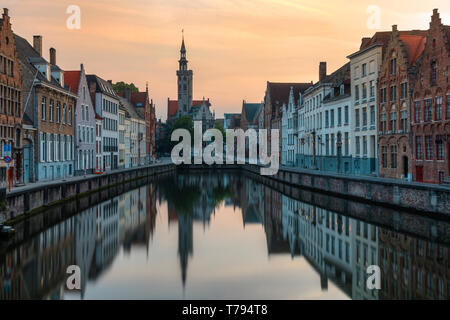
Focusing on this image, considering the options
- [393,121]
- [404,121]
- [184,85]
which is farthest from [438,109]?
[184,85]

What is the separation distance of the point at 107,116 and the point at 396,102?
1450 inches

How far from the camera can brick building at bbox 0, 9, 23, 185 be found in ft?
98.5

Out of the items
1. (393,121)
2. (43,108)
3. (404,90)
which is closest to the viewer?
(404,90)

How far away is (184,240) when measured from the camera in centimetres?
2130

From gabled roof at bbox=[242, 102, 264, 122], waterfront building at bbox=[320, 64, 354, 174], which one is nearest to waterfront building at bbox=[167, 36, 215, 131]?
gabled roof at bbox=[242, 102, 264, 122]

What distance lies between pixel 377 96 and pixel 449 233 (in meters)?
23.3

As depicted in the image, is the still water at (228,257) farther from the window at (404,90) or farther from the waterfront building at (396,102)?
the window at (404,90)

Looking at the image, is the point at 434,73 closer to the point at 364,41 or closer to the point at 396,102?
the point at 396,102

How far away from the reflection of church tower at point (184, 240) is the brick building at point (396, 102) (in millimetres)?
16705

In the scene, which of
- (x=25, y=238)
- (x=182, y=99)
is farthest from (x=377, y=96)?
(x=182, y=99)

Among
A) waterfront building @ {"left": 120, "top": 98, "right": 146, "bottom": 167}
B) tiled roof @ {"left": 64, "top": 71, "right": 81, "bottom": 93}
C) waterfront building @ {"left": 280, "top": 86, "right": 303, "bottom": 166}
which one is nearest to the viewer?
tiled roof @ {"left": 64, "top": 71, "right": 81, "bottom": 93}

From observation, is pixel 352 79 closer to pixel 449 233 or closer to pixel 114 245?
pixel 449 233

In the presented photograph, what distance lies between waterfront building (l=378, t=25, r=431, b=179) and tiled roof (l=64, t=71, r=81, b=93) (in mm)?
27907

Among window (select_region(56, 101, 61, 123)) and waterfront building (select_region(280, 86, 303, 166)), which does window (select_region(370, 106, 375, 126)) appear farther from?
window (select_region(56, 101, 61, 123))
